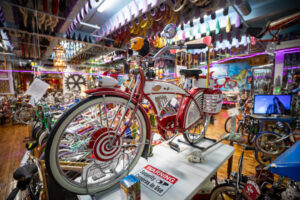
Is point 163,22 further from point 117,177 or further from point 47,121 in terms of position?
point 117,177

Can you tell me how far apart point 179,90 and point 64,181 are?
1.16m

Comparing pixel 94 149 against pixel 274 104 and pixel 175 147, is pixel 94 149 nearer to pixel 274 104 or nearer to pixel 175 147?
pixel 175 147

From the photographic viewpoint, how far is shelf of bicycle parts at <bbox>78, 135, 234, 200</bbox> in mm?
966

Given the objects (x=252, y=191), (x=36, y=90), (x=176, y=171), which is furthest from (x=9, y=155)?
(x=252, y=191)

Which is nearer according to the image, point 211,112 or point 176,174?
point 176,174

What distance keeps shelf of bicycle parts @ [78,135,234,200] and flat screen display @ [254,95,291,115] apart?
1618mm

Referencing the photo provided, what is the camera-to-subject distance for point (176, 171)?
1.24 m

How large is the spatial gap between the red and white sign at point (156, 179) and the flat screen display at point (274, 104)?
8.64 feet

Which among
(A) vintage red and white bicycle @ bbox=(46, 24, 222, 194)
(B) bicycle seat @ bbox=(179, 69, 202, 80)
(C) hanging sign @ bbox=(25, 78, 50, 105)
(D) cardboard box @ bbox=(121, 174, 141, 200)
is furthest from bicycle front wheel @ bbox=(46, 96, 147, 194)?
(C) hanging sign @ bbox=(25, 78, 50, 105)

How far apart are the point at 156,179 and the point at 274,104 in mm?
2824

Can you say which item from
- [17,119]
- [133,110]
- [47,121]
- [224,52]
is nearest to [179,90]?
[133,110]

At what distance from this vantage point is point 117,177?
105 cm

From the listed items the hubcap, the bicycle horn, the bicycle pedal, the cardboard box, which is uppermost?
the bicycle horn

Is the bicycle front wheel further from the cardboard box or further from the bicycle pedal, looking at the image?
the bicycle pedal
